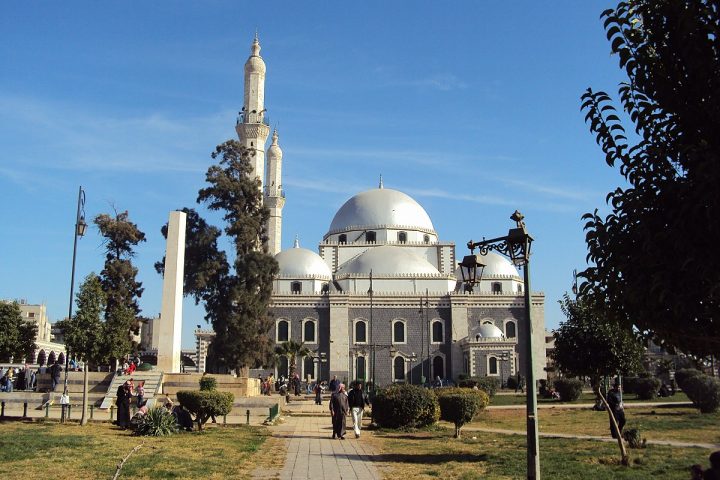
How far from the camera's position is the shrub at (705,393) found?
20.2 meters

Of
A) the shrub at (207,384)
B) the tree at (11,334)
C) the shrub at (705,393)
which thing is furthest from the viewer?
the shrub at (207,384)

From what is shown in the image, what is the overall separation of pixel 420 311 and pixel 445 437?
3065 cm

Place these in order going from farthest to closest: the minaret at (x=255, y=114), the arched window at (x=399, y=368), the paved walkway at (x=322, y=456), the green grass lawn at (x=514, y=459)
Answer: the arched window at (x=399, y=368) → the minaret at (x=255, y=114) → the green grass lawn at (x=514, y=459) → the paved walkway at (x=322, y=456)

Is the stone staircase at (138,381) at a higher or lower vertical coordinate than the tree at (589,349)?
lower

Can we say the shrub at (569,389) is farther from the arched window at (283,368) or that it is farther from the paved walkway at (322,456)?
the arched window at (283,368)

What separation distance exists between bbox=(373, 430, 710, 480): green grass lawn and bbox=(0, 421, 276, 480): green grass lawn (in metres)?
2.41

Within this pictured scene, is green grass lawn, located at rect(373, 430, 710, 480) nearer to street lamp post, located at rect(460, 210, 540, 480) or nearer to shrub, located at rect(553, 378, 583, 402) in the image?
street lamp post, located at rect(460, 210, 540, 480)

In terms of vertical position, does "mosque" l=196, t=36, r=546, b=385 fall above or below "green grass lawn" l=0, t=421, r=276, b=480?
above

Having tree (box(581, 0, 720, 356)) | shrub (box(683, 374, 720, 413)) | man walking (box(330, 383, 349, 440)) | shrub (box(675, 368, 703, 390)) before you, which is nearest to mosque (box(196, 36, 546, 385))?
shrub (box(675, 368, 703, 390))

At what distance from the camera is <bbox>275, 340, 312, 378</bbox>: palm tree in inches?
1635

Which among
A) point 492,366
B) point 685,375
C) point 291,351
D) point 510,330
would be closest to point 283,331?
point 291,351

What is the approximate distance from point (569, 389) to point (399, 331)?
62.6 ft

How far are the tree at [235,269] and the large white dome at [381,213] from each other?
18.8 m

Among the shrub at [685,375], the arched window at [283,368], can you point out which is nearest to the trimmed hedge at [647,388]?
the shrub at [685,375]
